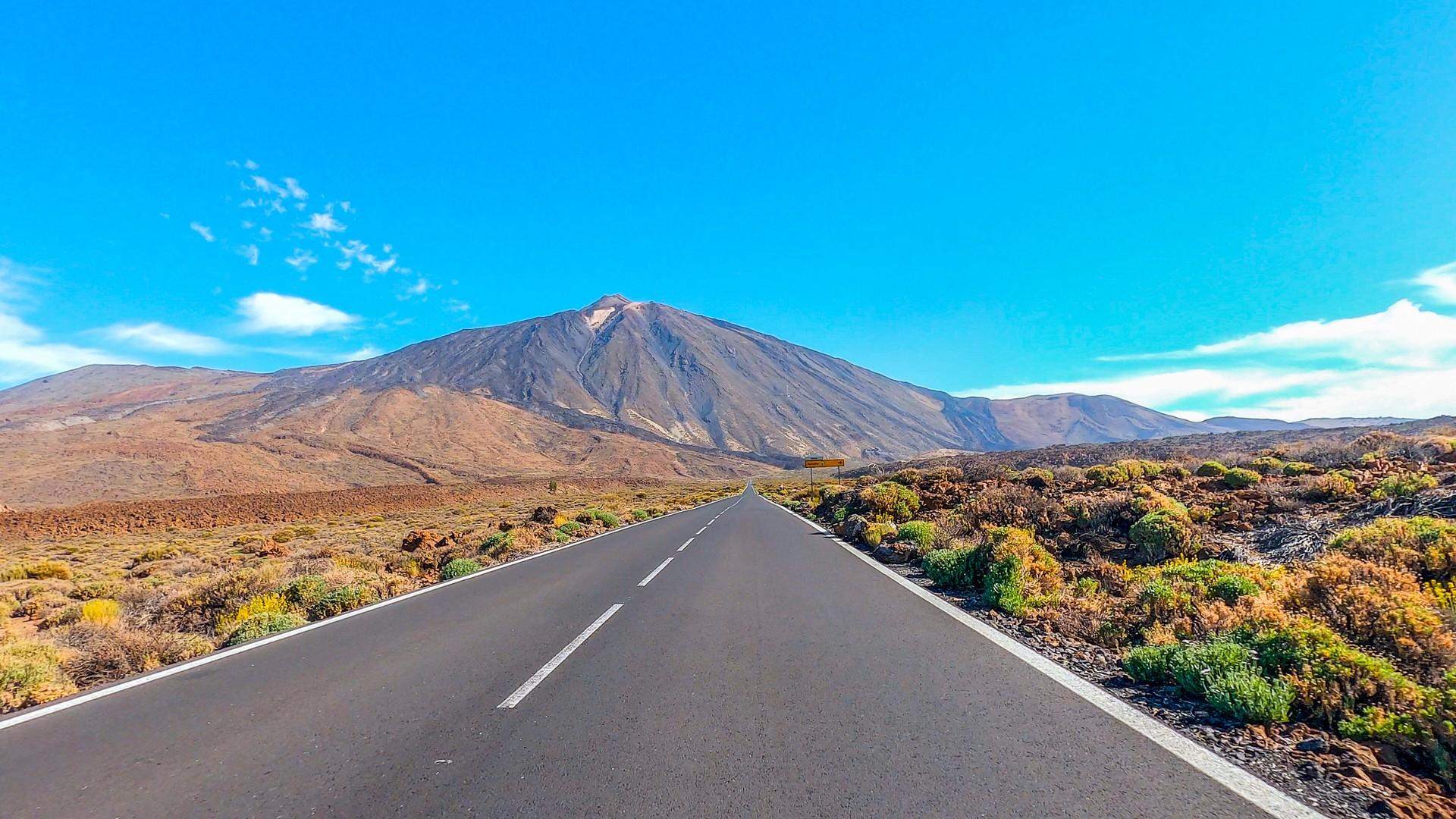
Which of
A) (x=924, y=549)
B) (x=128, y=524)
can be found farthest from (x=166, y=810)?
(x=128, y=524)

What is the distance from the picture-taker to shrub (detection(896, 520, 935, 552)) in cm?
1252

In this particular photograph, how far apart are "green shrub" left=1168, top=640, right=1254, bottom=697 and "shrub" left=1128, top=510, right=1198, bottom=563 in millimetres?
5865

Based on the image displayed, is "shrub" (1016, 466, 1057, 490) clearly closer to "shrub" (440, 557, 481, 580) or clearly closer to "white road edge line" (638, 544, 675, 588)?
"white road edge line" (638, 544, 675, 588)

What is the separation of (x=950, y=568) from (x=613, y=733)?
6779 millimetres

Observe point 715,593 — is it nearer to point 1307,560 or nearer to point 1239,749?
point 1239,749

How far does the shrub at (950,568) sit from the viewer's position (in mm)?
9195

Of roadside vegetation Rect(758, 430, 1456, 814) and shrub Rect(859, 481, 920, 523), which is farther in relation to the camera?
shrub Rect(859, 481, 920, 523)

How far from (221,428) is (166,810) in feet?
431

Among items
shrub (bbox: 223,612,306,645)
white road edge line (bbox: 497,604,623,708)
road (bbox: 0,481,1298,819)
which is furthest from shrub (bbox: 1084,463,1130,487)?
shrub (bbox: 223,612,306,645)

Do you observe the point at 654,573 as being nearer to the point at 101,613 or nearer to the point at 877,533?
the point at 877,533

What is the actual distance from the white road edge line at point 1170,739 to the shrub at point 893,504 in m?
12.3

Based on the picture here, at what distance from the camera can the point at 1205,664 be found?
4.57 meters

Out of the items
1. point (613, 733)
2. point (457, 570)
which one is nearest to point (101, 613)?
point (457, 570)

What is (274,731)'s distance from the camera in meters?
4.43
